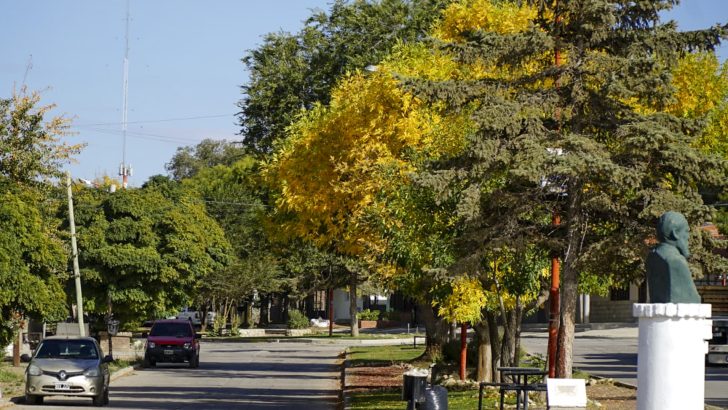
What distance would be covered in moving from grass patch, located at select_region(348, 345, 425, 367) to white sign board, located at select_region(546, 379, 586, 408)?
2453cm

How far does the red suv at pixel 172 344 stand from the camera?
45.9 meters

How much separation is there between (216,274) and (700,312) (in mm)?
63325

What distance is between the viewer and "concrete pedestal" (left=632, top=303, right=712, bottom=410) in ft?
40.1

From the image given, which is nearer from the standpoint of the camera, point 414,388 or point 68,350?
point 414,388

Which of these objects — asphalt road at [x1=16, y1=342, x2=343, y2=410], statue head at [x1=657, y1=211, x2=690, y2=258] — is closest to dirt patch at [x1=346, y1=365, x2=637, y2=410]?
asphalt road at [x1=16, y1=342, x2=343, y2=410]

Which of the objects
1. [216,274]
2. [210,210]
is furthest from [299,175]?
[210,210]

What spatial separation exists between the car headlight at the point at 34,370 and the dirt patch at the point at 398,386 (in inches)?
303

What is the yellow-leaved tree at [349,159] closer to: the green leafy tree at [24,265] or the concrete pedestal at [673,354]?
the green leafy tree at [24,265]

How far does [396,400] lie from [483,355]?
3981 mm

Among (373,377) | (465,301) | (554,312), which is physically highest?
(465,301)

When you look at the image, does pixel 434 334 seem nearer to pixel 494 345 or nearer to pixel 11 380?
pixel 494 345

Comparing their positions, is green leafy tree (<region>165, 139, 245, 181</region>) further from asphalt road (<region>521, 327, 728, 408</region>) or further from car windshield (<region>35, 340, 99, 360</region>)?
car windshield (<region>35, 340, 99, 360</region>)

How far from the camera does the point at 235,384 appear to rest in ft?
122

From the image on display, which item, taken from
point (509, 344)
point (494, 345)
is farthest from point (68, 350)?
point (509, 344)
